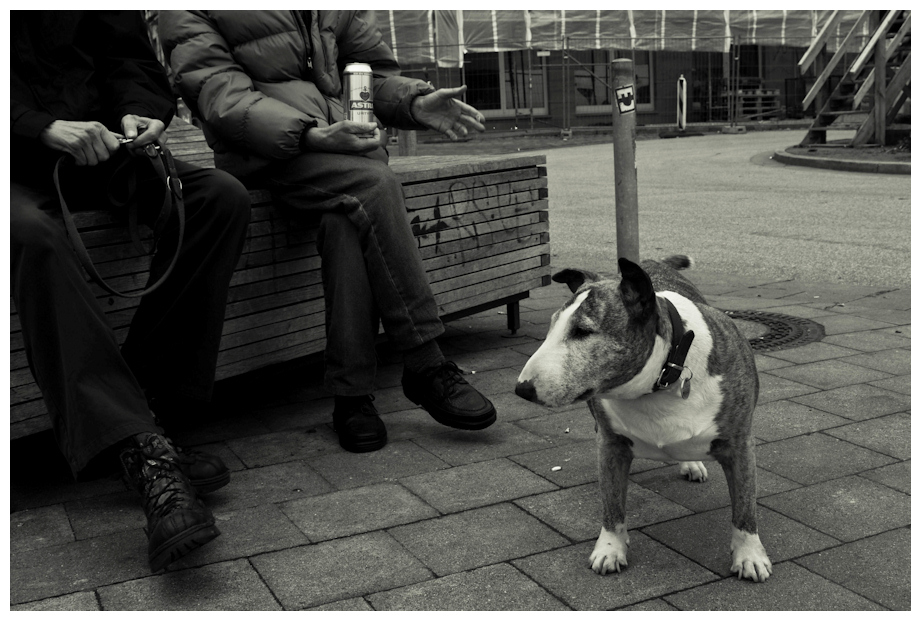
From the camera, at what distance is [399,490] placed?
119 inches

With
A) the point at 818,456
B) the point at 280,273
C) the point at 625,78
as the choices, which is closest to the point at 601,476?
the point at 818,456

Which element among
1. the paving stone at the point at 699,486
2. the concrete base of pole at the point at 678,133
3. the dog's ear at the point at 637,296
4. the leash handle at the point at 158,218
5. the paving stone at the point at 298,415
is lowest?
the paving stone at the point at 699,486

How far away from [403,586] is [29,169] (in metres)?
1.70

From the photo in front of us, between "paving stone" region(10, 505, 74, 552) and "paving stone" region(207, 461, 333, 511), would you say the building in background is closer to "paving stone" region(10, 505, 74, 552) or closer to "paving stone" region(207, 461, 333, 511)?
"paving stone" region(207, 461, 333, 511)

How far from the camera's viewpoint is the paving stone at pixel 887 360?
4.13m

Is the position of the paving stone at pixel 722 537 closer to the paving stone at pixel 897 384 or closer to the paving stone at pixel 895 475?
the paving stone at pixel 895 475

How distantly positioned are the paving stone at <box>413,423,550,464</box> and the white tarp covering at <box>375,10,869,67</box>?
19.7 metres

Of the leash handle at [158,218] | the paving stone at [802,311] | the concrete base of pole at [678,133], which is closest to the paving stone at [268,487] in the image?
the leash handle at [158,218]

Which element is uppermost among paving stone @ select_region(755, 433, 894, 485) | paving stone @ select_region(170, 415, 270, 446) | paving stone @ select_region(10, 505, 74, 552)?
paving stone @ select_region(10, 505, 74, 552)

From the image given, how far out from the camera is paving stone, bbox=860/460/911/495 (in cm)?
295

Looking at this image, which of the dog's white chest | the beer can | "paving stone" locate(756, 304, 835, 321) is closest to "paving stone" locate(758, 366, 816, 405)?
"paving stone" locate(756, 304, 835, 321)

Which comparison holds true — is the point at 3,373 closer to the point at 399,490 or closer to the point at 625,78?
the point at 399,490

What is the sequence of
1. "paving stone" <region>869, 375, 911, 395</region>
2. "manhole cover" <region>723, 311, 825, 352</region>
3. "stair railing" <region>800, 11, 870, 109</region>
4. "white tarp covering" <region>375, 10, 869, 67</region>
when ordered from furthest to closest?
"white tarp covering" <region>375, 10, 869, 67</region> < "stair railing" <region>800, 11, 870, 109</region> < "manhole cover" <region>723, 311, 825, 352</region> < "paving stone" <region>869, 375, 911, 395</region>

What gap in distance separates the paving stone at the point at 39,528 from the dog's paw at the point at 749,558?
1.78 metres
